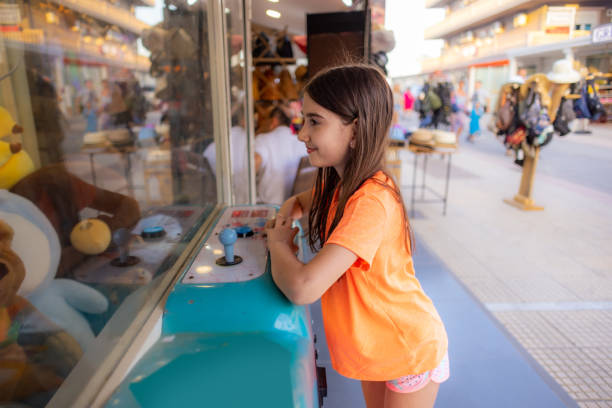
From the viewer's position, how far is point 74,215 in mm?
826

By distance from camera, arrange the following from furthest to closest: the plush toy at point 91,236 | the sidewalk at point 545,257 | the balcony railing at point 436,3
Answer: the balcony railing at point 436,3
the sidewalk at point 545,257
the plush toy at point 91,236

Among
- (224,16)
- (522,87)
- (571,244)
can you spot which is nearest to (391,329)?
(224,16)

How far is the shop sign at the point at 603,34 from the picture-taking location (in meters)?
5.72

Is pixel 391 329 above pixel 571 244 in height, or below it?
above

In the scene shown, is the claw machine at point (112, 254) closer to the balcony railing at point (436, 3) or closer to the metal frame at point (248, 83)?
the metal frame at point (248, 83)

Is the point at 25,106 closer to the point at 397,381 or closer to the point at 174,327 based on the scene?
the point at 174,327

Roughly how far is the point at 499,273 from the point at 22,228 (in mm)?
3318

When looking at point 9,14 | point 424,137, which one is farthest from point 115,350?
point 424,137

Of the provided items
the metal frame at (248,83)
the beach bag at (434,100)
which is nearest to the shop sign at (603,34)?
the beach bag at (434,100)

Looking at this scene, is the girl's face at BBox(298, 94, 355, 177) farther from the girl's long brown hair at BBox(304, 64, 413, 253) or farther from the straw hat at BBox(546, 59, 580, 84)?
the straw hat at BBox(546, 59, 580, 84)

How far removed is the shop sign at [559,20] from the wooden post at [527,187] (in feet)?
47.7

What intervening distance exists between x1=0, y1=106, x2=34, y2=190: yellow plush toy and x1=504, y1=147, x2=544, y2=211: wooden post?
5144 millimetres

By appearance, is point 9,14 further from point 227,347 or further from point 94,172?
point 227,347

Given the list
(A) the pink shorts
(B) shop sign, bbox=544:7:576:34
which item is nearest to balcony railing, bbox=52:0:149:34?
(A) the pink shorts
